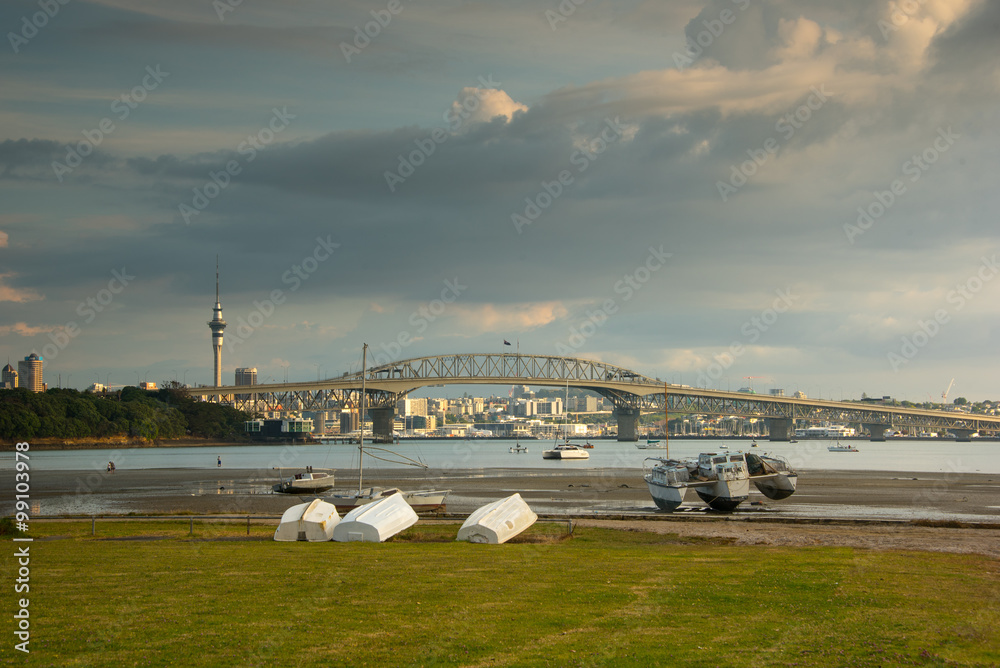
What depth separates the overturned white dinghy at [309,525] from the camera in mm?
24672

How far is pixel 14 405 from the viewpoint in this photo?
5876 inches

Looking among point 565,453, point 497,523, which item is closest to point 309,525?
point 497,523

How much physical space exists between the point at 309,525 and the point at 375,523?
1891 millimetres

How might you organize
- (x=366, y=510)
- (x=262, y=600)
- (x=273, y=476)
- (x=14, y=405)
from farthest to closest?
(x=14, y=405) < (x=273, y=476) < (x=366, y=510) < (x=262, y=600)

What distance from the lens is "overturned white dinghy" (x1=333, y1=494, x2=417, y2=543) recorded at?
81.2ft

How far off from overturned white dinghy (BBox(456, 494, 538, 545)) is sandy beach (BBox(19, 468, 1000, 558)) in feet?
20.2

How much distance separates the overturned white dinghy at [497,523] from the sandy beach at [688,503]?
6.15m

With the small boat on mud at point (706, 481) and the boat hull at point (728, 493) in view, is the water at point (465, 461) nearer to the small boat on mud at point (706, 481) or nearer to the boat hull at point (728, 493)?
the small boat on mud at point (706, 481)

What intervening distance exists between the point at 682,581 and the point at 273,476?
6656cm

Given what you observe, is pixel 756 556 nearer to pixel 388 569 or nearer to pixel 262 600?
pixel 388 569

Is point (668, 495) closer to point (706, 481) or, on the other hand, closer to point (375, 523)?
point (706, 481)

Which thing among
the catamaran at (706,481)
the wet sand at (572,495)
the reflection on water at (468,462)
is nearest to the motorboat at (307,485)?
the wet sand at (572,495)

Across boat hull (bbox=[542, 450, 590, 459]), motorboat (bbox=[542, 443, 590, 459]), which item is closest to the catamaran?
boat hull (bbox=[542, 450, 590, 459])

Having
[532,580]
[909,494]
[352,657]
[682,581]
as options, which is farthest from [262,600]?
[909,494]
